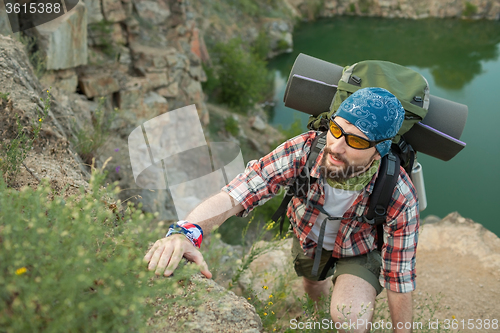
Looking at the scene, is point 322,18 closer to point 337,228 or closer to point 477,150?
point 477,150

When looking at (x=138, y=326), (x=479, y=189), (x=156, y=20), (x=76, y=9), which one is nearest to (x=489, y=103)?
(x=479, y=189)

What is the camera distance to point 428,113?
2.58 metres

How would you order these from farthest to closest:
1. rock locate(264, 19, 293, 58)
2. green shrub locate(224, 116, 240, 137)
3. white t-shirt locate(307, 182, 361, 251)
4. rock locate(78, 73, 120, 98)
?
rock locate(264, 19, 293, 58)
green shrub locate(224, 116, 240, 137)
rock locate(78, 73, 120, 98)
white t-shirt locate(307, 182, 361, 251)

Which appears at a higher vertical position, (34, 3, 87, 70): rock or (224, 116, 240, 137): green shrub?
(34, 3, 87, 70): rock

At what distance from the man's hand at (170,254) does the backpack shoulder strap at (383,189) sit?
1168mm

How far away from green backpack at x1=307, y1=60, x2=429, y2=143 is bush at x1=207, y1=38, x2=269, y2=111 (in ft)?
50.4

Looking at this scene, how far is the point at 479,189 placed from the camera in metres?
12.0

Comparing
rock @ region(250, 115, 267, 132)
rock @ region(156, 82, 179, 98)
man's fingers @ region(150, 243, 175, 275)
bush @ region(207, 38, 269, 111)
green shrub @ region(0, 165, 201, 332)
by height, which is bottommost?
rock @ region(250, 115, 267, 132)

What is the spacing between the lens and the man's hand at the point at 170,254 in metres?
1.56

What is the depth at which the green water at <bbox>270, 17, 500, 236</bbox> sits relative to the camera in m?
12.1

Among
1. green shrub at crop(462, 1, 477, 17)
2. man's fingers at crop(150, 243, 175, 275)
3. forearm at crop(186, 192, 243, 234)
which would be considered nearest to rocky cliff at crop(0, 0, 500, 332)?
man's fingers at crop(150, 243, 175, 275)

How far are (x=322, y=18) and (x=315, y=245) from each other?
2733cm

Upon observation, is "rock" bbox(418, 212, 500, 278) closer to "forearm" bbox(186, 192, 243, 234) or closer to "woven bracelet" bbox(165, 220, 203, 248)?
"forearm" bbox(186, 192, 243, 234)

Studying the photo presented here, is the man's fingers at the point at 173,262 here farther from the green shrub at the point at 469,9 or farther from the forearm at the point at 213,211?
the green shrub at the point at 469,9
